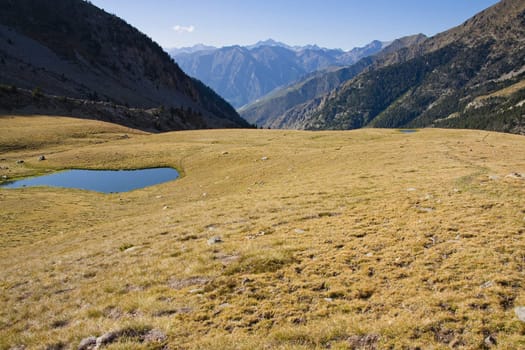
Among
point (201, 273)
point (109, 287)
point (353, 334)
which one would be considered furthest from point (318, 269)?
point (109, 287)

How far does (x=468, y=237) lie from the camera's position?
13.0m

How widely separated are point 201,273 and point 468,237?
1140cm

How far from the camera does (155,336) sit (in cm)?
916

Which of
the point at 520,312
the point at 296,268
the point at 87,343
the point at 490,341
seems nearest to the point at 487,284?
the point at 520,312

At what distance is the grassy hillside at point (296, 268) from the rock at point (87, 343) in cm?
36

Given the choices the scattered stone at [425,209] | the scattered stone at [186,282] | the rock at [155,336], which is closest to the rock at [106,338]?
the rock at [155,336]

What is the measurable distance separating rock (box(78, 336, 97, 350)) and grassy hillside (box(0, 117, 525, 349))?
0.36 meters

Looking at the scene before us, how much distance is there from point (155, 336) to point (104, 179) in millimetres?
42934

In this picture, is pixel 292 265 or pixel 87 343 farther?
pixel 292 265

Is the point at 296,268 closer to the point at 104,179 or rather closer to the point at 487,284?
the point at 487,284

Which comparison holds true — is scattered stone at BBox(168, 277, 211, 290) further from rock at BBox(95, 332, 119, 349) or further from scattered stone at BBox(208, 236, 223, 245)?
scattered stone at BBox(208, 236, 223, 245)

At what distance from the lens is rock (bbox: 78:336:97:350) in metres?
9.16

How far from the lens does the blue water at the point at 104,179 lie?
42781mm

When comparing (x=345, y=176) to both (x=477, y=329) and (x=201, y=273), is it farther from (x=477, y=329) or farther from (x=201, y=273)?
(x=477, y=329)
